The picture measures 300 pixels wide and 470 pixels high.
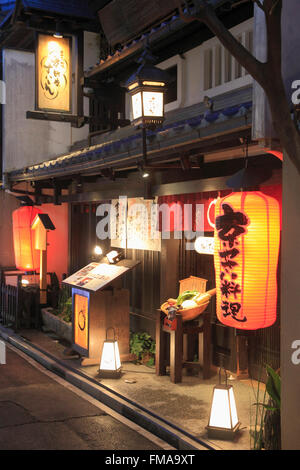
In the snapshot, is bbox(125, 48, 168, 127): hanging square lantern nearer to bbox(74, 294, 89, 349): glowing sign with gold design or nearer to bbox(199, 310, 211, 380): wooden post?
bbox(199, 310, 211, 380): wooden post

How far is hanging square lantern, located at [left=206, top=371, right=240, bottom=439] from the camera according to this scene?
8.01m

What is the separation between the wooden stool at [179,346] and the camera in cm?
1092

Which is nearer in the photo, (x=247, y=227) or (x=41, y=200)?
(x=247, y=227)

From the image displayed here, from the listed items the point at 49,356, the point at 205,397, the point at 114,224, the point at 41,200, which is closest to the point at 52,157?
the point at 41,200

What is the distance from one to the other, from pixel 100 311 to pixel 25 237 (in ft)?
18.0

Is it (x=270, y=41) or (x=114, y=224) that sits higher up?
(x=270, y=41)

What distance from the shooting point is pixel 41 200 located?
18734 mm

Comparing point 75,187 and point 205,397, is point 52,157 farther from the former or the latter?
A: point 205,397

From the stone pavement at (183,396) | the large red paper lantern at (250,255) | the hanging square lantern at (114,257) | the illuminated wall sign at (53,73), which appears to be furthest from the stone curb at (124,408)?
the illuminated wall sign at (53,73)

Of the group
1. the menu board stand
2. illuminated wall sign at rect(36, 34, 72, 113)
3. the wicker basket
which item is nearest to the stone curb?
the menu board stand

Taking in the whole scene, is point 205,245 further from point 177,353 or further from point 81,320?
point 81,320

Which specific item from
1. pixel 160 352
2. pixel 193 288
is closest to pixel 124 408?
pixel 160 352

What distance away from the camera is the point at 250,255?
25.8ft
